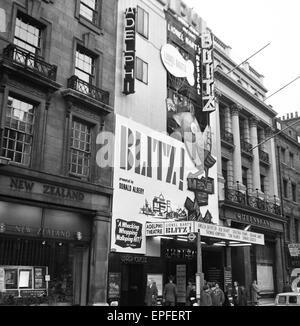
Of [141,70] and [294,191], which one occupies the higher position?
[141,70]

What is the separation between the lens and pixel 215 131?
100 ft

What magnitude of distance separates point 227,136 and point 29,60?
18.3 metres

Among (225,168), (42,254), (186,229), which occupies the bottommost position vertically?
(42,254)

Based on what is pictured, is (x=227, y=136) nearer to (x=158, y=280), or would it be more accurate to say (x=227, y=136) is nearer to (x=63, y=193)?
(x=158, y=280)

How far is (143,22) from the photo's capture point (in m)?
25.1

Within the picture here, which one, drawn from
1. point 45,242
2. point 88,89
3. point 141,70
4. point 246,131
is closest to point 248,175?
point 246,131

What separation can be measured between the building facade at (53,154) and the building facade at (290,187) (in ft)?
71.1

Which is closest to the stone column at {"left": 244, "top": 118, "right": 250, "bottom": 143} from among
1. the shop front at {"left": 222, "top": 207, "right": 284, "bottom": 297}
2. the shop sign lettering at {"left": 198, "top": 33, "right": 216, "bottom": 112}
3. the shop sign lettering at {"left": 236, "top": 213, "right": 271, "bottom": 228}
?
the shop front at {"left": 222, "top": 207, "right": 284, "bottom": 297}

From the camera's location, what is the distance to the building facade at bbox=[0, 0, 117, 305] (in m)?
16.5

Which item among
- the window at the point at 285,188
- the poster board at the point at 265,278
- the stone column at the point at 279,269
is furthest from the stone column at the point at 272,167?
the poster board at the point at 265,278

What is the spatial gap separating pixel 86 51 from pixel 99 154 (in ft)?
16.9

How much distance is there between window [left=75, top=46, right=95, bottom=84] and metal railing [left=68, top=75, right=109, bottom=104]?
2.13 ft

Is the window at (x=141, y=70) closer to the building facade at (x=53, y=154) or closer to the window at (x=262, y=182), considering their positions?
the building facade at (x=53, y=154)
